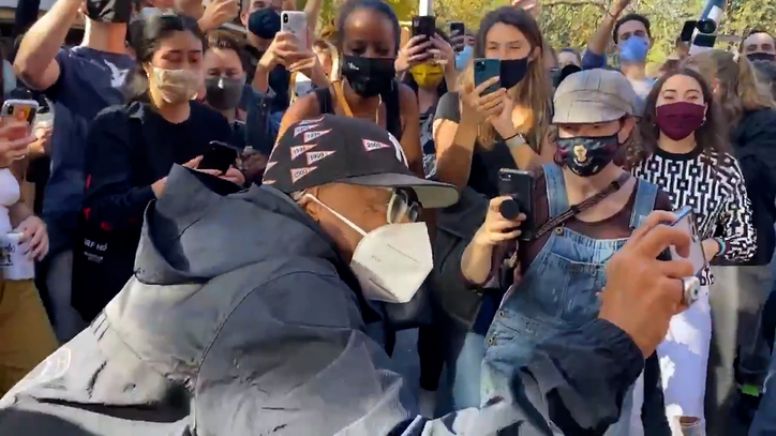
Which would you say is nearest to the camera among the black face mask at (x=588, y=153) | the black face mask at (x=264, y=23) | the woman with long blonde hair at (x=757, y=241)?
the black face mask at (x=588, y=153)

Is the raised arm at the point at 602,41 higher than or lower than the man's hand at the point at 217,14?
lower

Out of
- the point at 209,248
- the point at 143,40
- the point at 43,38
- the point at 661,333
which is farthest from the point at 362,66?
the point at 661,333

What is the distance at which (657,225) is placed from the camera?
1707 mm

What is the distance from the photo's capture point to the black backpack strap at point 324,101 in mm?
3850

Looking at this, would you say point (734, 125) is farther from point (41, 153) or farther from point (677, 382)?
point (41, 153)

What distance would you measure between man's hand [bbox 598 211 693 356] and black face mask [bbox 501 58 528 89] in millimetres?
2362

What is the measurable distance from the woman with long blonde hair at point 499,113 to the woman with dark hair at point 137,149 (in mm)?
931

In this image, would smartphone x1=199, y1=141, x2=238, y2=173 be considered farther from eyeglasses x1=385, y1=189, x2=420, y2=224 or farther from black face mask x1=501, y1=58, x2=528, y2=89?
black face mask x1=501, y1=58, x2=528, y2=89

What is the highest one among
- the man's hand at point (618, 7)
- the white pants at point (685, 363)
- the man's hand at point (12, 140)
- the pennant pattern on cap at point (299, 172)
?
the pennant pattern on cap at point (299, 172)

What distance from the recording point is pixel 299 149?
2096 millimetres

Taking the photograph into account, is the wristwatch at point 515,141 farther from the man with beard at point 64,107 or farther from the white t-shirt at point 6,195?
the white t-shirt at point 6,195

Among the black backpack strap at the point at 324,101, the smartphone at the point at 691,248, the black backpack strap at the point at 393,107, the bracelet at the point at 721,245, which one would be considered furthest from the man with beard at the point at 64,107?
the smartphone at the point at 691,248

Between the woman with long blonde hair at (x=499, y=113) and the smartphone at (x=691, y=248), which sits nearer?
the smartphone at (x=691, y=248)

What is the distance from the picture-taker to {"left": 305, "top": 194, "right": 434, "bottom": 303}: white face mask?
2133mm
